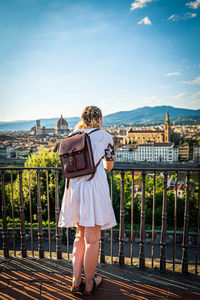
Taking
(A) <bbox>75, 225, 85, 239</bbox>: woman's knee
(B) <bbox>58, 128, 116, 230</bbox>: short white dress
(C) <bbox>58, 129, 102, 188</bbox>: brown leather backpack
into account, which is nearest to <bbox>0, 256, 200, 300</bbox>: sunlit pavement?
(A) <bbox>75, 225, 85, 239</bbox>: woman's knee

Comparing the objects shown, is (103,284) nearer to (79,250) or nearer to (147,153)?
(79,250)

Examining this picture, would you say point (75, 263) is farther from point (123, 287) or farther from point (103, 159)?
point (103, 159)

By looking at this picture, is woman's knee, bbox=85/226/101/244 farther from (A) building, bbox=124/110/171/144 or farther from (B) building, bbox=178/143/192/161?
(A) building, bbox=124/110/171/144

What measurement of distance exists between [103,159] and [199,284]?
130 cm

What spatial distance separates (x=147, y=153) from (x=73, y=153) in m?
60.8

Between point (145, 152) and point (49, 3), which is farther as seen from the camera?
point (145, 152)

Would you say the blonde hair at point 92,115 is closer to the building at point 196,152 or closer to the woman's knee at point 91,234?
the woman's knee at point 91,234

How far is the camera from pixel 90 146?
1.50m

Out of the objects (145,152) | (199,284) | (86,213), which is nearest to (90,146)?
(86,213)

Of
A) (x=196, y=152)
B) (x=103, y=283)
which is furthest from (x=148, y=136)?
(x=103, y=283)

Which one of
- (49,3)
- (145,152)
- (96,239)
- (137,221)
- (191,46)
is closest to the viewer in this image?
(96,239)

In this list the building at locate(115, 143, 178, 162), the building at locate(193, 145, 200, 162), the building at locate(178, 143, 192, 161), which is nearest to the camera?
the building at locate(193, 145, 200, 162)

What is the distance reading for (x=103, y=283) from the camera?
1.87 meters

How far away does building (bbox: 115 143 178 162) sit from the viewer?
197 feet
